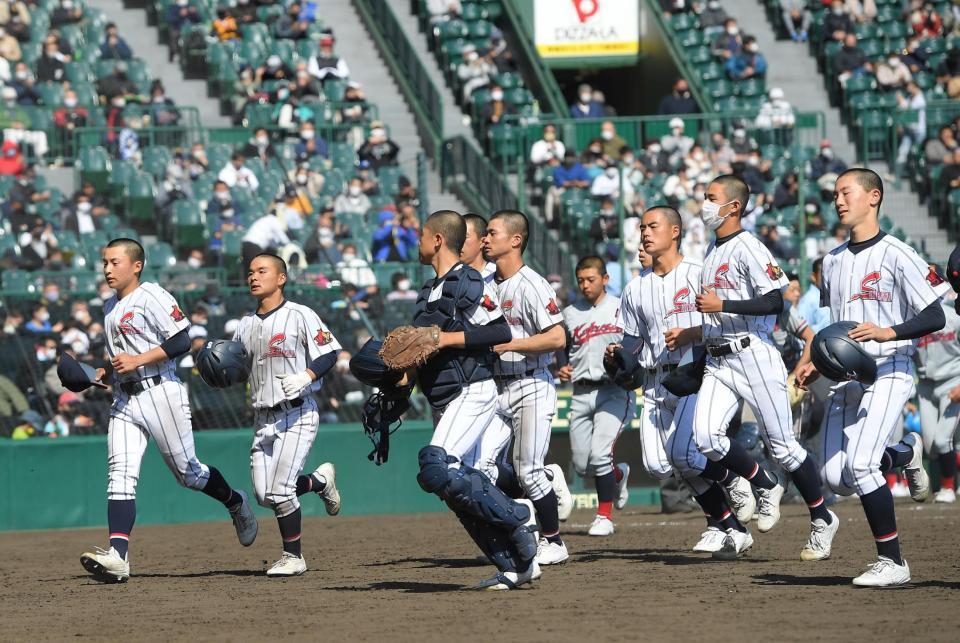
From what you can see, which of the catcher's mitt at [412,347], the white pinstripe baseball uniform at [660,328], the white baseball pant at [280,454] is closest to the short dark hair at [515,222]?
the white pinstripe baseball uniform at [660,328]

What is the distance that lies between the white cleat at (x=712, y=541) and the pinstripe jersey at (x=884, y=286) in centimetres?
232

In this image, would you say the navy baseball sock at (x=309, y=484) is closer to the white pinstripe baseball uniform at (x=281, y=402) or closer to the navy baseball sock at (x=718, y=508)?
the white pinstripe baseball uniform at (x=281, y=402)

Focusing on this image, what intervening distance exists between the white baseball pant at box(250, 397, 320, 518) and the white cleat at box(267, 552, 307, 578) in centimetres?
29

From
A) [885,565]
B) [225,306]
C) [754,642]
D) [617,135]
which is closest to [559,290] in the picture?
[225,306]

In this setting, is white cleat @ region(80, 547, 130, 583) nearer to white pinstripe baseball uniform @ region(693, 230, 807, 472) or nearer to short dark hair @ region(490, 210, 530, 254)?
short dark hair @ region(490, 210, 530, 254)

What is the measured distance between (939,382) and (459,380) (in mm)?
7397

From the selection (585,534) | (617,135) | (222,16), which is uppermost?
(222,16)

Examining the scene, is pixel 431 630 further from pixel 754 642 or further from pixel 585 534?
pixel 585 534

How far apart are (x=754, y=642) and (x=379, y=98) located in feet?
64.9

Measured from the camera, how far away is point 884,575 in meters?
8.38

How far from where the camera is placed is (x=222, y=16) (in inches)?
975

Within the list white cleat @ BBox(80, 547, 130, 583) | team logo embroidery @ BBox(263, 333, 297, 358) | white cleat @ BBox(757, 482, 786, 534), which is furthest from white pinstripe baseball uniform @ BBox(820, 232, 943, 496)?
white cleat @ BBox(80, 547, 130, 583)

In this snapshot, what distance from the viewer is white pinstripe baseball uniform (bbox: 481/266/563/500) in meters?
9.82

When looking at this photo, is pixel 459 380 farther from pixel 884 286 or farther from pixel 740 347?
pixel 884 286
